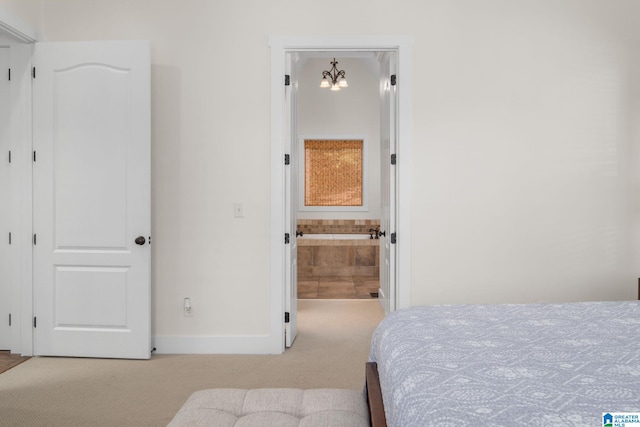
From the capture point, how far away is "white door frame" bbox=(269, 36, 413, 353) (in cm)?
391

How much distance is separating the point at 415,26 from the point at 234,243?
81.6 inches

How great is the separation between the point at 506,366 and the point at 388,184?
10.9 ft

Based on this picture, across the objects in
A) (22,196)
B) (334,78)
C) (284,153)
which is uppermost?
(334,78)

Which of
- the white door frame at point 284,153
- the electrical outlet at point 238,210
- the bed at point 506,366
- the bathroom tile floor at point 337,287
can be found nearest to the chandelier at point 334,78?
the bathroom tile floor at point 337,287

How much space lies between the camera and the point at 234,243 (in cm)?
400

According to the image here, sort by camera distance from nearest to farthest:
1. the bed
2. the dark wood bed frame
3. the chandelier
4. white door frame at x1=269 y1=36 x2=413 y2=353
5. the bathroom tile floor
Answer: the bed < the dark wood bed frame < white door frame at x1=269 y1=36 x2=413 y2=353 < the bathroom tile floor < the chandelier

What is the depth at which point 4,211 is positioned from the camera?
413 centimetres

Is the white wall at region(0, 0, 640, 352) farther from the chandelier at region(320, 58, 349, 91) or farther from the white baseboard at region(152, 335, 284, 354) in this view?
the chandelier at region(320, 58, 349, 91)

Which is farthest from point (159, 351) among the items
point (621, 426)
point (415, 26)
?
point (621, 426)

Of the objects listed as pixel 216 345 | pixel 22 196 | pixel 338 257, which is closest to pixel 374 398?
pixel 216 345

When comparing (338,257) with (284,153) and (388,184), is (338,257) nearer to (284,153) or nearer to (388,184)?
(388,184)

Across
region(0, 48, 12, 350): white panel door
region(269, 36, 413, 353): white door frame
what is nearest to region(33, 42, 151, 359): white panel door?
region(0, 48, 12, 350): white panel door

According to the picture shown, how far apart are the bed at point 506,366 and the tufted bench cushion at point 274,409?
4.1 inches

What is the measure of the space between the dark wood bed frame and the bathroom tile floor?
4087 millimetres
